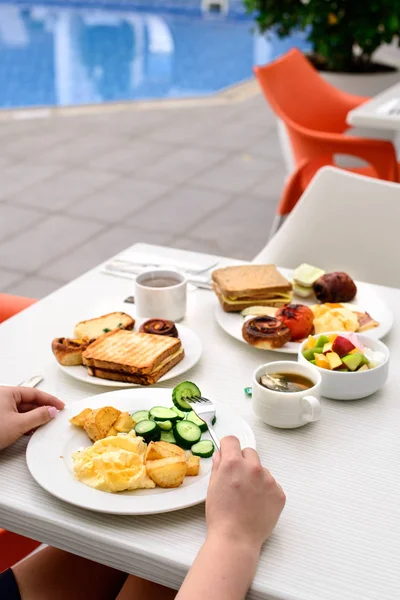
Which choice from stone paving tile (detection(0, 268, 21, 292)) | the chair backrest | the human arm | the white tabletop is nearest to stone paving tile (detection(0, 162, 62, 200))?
stone paving tile (detection(0, 268, 21, 292))

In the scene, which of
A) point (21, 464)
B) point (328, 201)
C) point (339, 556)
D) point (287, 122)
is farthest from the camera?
point (287, 122)

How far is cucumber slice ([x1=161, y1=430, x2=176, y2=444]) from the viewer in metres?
1.18

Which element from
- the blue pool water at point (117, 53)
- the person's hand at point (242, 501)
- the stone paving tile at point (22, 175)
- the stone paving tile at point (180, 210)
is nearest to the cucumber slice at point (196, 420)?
the person's hand at point (242, 501)

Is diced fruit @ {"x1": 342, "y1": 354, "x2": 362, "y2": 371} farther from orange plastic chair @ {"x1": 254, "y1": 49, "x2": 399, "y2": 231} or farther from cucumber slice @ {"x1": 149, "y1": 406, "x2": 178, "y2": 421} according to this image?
orange plastic chair @ {"x1": 254, "y1": 49, "x2": 399, "y2": 231}

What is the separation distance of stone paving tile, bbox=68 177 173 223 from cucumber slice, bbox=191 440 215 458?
3203mm

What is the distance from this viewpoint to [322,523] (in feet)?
3.40

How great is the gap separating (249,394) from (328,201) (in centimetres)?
101

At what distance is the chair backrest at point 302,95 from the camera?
3777 millimetres

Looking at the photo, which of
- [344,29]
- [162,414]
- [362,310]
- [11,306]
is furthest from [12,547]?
[344,29]

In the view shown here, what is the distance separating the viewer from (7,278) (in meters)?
3.60

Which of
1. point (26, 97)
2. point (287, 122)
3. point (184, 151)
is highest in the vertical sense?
point (287, 122)

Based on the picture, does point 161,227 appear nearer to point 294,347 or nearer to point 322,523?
point 294,347

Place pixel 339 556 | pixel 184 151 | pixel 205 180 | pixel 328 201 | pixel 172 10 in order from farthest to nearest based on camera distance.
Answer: pixel 172 10, pixel 184 151, pixel 205 180, pixel 328 201, pixel 339 556

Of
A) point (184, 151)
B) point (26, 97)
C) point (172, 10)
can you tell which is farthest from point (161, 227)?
point (172, 10)
